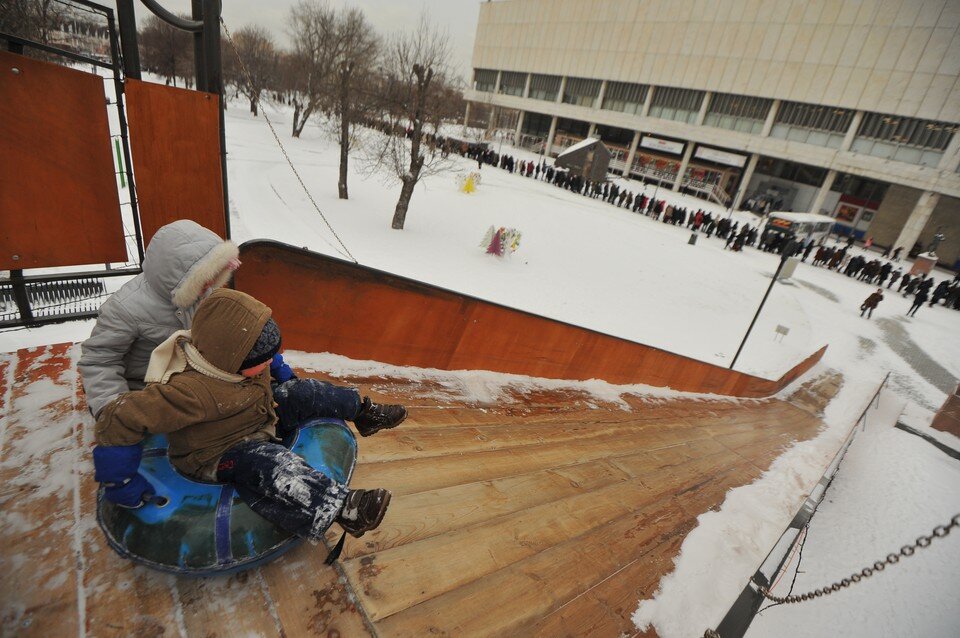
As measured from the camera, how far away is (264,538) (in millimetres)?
1863

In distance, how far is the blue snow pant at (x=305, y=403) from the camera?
237 centimetres

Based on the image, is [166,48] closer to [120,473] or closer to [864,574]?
[120,473]

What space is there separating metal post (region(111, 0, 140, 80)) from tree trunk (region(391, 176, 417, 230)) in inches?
510

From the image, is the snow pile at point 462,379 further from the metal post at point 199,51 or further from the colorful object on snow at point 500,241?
the colorful object on snow at point 500,241

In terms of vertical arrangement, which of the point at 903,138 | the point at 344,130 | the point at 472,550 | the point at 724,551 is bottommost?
the point at 724,551

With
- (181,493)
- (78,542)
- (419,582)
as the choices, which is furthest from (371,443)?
(78,542)

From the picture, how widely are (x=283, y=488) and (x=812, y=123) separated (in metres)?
44.4

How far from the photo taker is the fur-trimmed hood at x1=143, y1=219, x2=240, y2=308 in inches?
82.3

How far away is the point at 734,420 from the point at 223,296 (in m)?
7.58

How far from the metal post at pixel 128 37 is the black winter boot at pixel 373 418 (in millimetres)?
2901

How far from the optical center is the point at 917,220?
28.8 m

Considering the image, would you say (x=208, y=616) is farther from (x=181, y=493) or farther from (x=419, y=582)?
(x=419, y=582)

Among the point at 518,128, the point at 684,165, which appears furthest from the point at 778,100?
the point at 518,128

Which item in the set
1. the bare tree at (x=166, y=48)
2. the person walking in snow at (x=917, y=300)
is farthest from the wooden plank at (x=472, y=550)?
the bare tree at (x=166, y=48)
